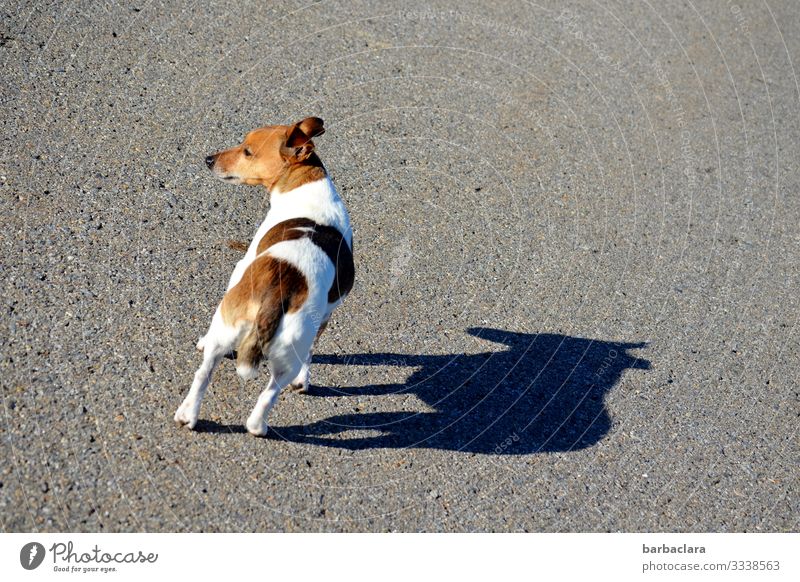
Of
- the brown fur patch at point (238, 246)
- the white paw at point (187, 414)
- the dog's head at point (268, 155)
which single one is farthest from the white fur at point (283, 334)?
the brown fur patch at point (238, 246)

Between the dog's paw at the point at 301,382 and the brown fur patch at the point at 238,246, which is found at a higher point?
the brown fur patch at the point at 238,246

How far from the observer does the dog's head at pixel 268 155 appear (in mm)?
5629

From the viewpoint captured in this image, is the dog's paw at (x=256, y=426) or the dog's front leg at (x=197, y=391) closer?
the dog's front leg at (x=197, y=391)

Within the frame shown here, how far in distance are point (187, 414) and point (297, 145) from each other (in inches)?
74.1

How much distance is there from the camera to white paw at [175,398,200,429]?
4836 millimetres

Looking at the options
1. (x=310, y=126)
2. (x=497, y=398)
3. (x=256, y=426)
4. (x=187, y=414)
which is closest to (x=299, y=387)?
(x=256, y=426)

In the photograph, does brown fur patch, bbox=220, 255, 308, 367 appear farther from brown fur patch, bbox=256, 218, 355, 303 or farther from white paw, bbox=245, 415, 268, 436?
white paw, bbox=245, 415, 268, 436

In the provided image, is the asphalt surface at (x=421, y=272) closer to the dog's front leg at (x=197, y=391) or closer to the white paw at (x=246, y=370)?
the dog's front leg at (x=197, y=391)

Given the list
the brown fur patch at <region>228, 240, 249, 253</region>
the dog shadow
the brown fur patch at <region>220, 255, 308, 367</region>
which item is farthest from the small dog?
the brown fur patch at <region>228, 240, 249, 253</region>

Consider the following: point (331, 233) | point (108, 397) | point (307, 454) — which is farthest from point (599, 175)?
point (108, 397)

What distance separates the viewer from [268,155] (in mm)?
5742

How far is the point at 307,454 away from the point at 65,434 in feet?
4.29
